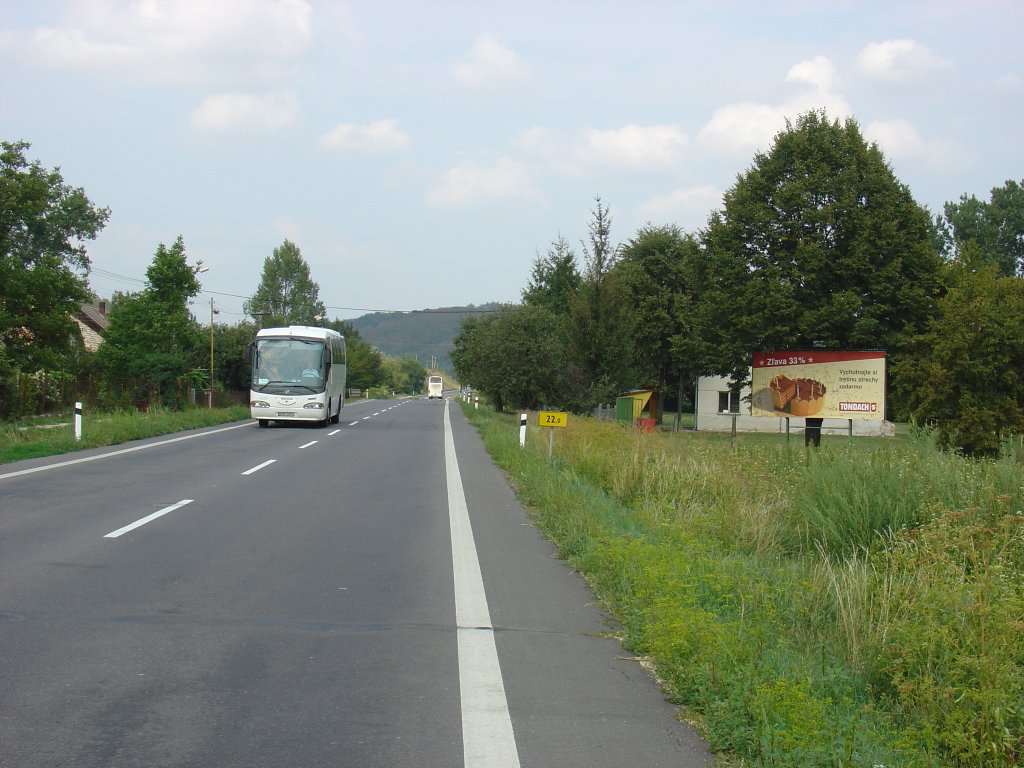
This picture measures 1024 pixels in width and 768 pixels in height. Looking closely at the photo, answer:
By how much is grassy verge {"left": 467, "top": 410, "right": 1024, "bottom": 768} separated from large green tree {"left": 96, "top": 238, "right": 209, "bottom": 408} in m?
26.1

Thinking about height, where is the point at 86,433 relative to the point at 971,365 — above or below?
below

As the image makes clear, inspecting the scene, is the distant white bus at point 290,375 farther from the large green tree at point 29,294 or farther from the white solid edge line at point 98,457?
the large green tree at point 29,294

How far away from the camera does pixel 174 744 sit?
4191 mm

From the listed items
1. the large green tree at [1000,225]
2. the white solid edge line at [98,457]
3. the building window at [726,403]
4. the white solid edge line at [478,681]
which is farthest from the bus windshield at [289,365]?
the large green tree at [1000,225]

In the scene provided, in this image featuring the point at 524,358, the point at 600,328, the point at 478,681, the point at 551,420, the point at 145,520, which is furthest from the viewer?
the point at 524,358

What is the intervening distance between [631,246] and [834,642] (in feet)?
162

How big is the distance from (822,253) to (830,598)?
31295mm

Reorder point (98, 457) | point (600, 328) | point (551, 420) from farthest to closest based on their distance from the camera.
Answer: point (600, 328) < point (98, 457) < point (551, 420)

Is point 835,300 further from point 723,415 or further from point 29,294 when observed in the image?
point 29,294

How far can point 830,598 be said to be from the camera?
6.40m

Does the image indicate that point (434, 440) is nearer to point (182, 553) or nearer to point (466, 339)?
point (182, 553)

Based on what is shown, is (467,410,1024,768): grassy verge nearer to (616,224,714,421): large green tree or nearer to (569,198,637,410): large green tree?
(569,198,637,410): large green tree

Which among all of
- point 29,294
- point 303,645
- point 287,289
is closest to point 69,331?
point 29,294

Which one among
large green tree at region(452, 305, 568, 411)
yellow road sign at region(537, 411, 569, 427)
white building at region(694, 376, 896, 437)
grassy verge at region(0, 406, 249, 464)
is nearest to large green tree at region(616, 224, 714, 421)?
white building at region(694, 376, 896, 437)
